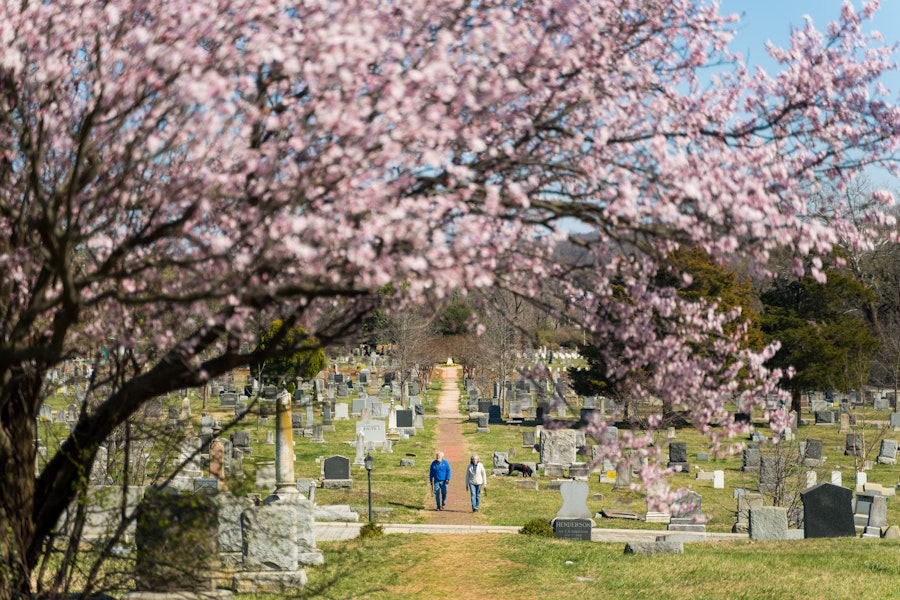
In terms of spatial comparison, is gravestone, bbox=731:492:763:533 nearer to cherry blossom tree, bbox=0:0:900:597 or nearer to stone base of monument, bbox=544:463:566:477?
stone base of monument, bbox=544:463:566:477

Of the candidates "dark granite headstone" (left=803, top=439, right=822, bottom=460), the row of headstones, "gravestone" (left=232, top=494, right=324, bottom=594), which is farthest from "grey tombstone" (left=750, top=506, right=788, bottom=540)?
"dark granite headstone" (left=803, top=439, right=822, bottom=460)

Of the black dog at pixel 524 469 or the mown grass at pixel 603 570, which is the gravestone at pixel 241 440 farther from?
the mown grass at pixel 603 570

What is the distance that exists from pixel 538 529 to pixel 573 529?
2.28 feet

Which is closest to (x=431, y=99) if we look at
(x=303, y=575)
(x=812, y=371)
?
(x=303, y=575)

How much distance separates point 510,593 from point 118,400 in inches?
327

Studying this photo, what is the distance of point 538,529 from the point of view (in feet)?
63.1

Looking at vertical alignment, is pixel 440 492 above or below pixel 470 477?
below

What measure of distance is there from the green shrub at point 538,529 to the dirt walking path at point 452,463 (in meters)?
2.44

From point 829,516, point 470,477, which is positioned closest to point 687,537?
point 829,516

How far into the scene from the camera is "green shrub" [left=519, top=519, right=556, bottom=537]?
1916cm

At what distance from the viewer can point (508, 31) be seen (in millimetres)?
6664

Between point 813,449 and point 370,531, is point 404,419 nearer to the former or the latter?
point 813,449

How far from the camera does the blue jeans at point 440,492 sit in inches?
910

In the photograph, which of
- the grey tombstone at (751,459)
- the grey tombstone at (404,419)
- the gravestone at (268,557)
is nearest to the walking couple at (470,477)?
the gravestone at (268,557)
